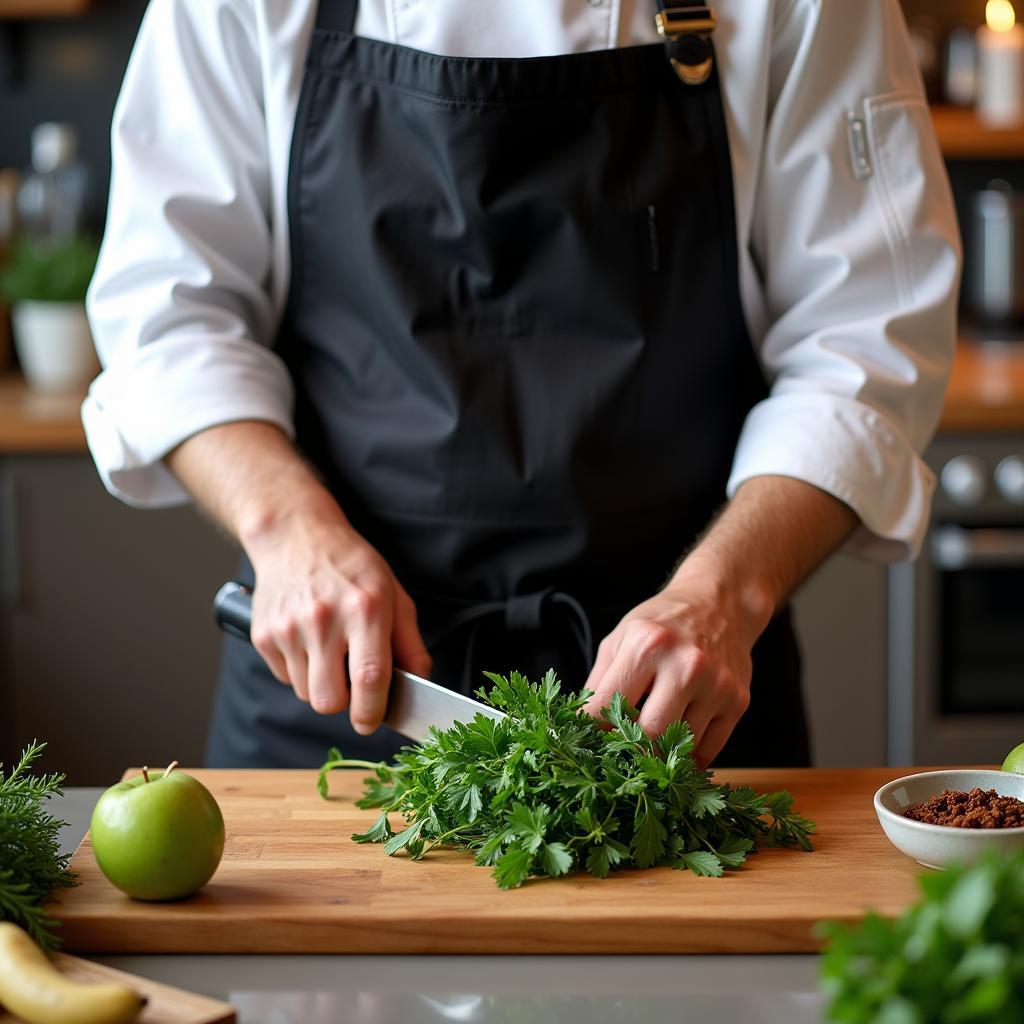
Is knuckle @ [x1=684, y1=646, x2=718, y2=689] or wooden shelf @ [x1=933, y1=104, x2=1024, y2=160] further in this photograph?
wooden shelf @ [x1=933, y1=104, x2=1024, y2=160]

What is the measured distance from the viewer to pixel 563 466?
1.33 m

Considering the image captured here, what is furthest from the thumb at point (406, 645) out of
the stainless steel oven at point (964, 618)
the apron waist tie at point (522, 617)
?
the stainless steel oven at point (964, 618)

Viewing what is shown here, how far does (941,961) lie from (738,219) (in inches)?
34.4

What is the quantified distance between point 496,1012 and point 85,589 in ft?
5.59

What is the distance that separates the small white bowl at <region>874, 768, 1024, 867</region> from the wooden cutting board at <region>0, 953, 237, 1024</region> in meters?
0.45

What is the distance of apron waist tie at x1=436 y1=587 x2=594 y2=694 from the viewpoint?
1.32m

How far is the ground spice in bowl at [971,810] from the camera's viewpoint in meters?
0.98

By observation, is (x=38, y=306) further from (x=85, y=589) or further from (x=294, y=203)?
(x=294, y=203)

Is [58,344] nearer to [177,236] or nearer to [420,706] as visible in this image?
[177,236]

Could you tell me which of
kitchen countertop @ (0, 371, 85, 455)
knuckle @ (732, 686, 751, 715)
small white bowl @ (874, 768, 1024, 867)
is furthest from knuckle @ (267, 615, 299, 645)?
kitchen countertop @ (0, 371, 85, 455)

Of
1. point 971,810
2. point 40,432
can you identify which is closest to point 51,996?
point 971,810

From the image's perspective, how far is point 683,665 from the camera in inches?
43.6

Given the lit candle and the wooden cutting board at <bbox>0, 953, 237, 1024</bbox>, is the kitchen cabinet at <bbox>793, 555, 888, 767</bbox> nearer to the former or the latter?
the lit candle

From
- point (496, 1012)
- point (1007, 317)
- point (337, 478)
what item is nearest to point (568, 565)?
point (337, 478)
